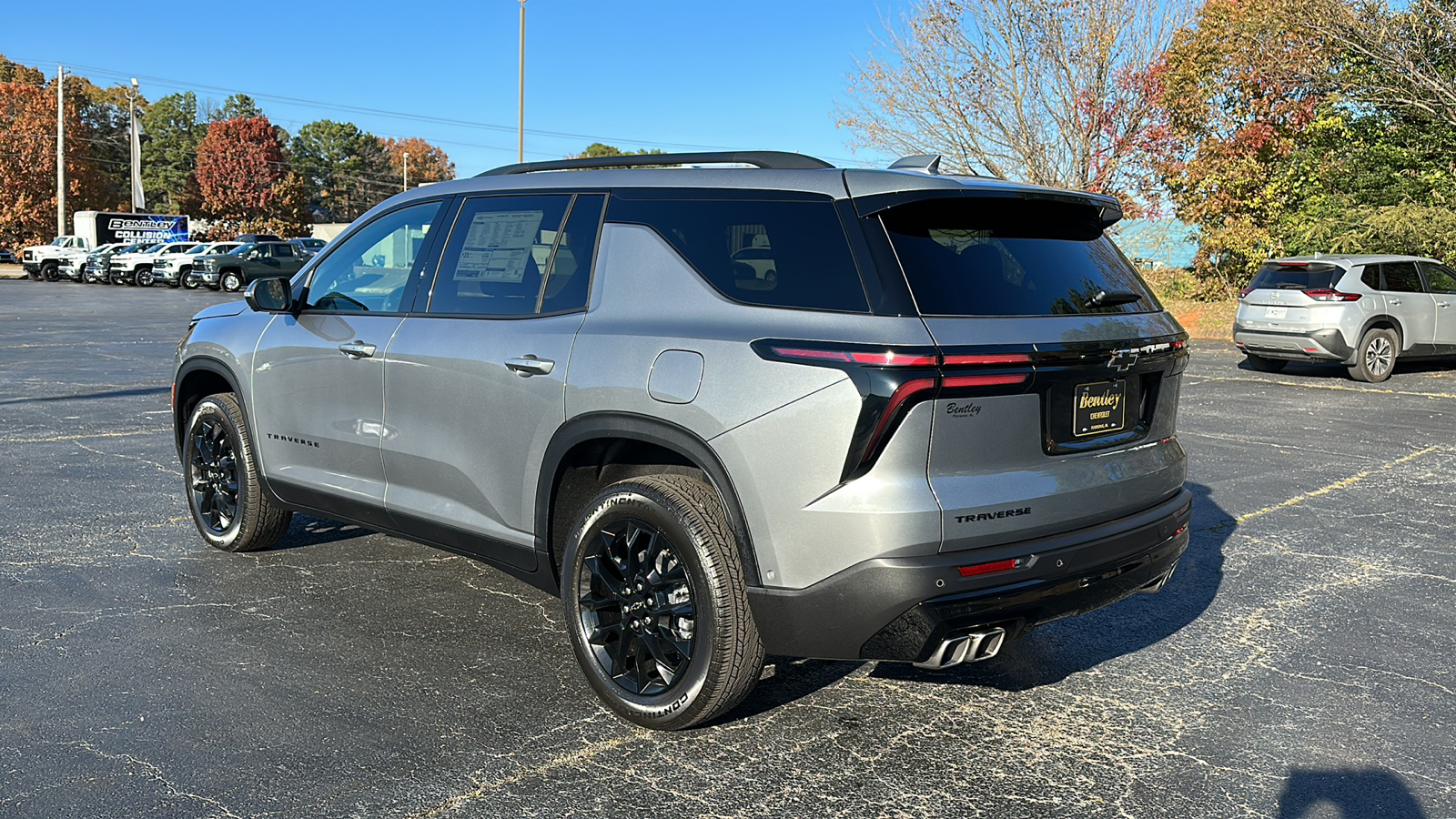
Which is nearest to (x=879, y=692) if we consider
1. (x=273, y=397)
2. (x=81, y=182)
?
(x=273, y=397)

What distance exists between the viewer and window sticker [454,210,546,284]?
4.48 meters

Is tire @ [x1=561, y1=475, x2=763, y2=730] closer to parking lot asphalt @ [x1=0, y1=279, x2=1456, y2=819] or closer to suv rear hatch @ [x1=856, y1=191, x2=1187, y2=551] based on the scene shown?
parking lot asphalt @ [x1=0, y1=279, x2=1456, y2=819]

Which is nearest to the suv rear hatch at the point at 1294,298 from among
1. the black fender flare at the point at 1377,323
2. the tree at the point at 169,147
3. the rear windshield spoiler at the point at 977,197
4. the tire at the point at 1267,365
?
the black fender flare at the point at 1377,323

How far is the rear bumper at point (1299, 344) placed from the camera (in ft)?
49.1

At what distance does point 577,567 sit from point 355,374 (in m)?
1.58

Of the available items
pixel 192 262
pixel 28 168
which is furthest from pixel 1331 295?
pixel 28 168

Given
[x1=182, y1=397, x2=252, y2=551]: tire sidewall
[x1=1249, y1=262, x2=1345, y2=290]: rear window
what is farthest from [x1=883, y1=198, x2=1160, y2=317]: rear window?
[x1=1249, y1=262, x2=1345, y2=290]: rear window

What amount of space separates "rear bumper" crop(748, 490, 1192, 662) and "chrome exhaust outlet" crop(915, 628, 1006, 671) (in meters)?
0.03

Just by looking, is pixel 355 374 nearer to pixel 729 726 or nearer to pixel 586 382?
pixel 586 382

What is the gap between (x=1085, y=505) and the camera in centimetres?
368

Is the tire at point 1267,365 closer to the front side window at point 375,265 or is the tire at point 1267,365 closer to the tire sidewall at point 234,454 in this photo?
the front side window at point 375,265

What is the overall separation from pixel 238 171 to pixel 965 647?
76518 millimetres

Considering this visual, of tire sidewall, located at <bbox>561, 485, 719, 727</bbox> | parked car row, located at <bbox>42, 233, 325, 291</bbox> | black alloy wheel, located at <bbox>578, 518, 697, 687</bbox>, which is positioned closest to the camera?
tire sidewall, located at <bbox>561, 485, 719, 727</bbox>

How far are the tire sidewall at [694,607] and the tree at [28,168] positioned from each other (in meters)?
70.5
